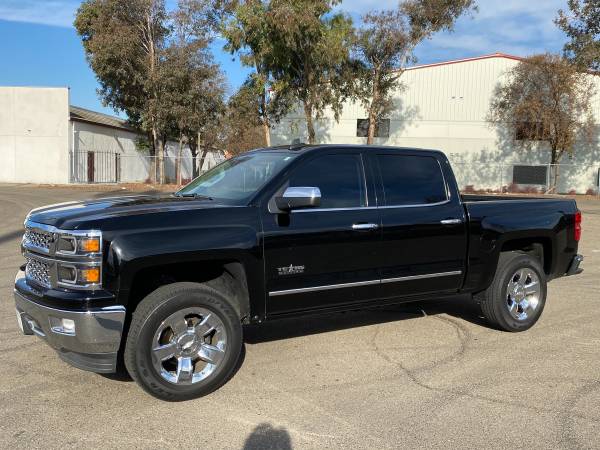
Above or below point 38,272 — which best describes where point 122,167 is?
above

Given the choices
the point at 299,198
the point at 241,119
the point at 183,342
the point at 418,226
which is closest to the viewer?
the point at 183,342

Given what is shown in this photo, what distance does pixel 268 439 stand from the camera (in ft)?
11.8

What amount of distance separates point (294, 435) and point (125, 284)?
154cm

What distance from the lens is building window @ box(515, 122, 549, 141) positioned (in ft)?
113

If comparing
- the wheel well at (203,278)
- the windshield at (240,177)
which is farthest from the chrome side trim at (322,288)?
the windshield at (240,177)

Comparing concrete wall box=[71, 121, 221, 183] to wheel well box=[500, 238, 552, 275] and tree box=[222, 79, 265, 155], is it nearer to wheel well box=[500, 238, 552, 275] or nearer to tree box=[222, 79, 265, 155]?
tree box=[222, 79, 265, 155]

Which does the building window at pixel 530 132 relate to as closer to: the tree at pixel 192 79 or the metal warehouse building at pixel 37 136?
the tree at pixel 192 79

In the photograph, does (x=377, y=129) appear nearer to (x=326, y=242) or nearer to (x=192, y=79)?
(x=192, y=79)

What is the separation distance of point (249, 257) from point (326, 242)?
0.71m

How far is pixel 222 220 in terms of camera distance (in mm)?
4258

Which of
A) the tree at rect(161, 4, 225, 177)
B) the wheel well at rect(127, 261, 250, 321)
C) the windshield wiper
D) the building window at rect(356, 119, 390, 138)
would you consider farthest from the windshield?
the building window at rect(356, 119, 390, 138)

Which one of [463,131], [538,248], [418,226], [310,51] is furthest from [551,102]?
[418,226]

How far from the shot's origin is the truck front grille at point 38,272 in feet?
13.3

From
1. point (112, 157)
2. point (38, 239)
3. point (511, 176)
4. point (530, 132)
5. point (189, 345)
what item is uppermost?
point (530, 132)
